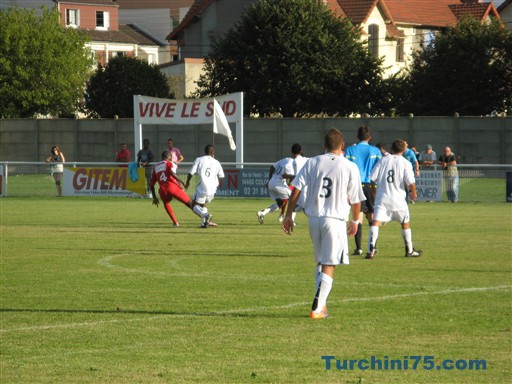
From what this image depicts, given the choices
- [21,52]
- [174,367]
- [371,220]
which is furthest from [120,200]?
[21,52]

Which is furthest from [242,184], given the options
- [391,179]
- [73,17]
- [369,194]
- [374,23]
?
[73,17]

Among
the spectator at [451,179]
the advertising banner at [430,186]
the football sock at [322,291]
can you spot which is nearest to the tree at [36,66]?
the advertising banner at [430,186]

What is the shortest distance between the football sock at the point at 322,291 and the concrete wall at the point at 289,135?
34.2m

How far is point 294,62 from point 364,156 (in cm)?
4012

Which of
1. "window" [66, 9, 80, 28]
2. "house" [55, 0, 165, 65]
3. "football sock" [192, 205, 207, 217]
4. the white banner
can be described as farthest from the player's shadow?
"window" [66, 9, 80, 28]

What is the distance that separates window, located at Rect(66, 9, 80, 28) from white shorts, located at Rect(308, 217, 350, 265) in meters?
93.3

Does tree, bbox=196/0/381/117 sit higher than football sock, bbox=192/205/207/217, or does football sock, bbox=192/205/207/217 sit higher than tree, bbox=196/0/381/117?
tree, bbox=196/0/381/117

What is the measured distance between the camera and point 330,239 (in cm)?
1189

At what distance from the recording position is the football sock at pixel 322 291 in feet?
39.1

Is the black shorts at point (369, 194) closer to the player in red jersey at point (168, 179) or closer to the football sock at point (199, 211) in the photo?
the football sock at point (199, 211)

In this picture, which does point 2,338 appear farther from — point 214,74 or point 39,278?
point 214,74

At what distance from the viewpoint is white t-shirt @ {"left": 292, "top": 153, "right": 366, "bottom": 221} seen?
39.1 ft

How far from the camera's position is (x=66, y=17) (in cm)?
10250

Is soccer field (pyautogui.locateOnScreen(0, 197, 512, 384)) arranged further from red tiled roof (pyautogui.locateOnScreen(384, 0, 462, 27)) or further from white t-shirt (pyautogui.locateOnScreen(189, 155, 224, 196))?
red tiled roof (pyautogui.locateOnScreen(384, 0, 462, 27))
